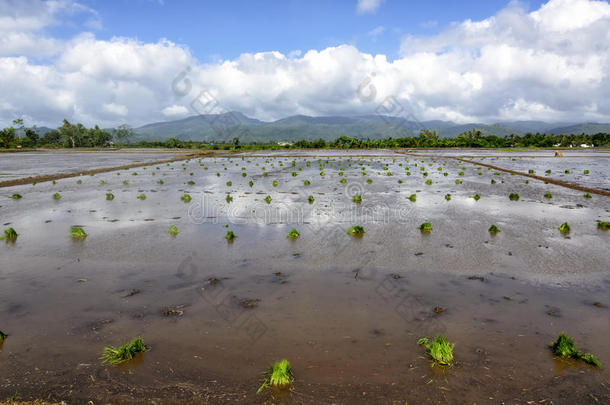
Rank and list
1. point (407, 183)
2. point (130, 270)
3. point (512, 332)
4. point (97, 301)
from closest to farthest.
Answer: point (512, 332) → point (97, 301) → point (130, 270) → point (407, 183)

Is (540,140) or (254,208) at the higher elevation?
(540,140)

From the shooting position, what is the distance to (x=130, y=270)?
838 cm

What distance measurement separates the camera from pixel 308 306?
6.51m

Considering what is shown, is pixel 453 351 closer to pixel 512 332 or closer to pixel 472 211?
pixel 512 332

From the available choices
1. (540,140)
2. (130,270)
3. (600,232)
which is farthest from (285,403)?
(540,140)

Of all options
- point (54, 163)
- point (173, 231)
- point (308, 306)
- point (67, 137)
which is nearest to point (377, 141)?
point (54, 163)

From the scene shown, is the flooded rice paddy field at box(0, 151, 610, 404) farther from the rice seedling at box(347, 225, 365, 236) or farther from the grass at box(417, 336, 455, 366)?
the rice seedling at box(347, 225, 365, 236)

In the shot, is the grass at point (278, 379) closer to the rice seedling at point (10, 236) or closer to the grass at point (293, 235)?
the grass at point (293, 235)

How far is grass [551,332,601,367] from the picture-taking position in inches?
187

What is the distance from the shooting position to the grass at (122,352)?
4898mm

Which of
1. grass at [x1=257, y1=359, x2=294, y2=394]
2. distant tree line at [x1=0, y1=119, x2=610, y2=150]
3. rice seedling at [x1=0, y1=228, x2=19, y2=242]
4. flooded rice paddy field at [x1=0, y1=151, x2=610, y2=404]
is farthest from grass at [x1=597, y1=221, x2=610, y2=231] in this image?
distant tree line at [x1=0, y1=119, x2=610, y2=150]

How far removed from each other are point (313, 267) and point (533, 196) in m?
16.5

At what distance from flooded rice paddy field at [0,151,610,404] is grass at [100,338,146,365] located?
0.12 metres

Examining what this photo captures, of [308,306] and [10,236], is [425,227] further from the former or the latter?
[10,236]
